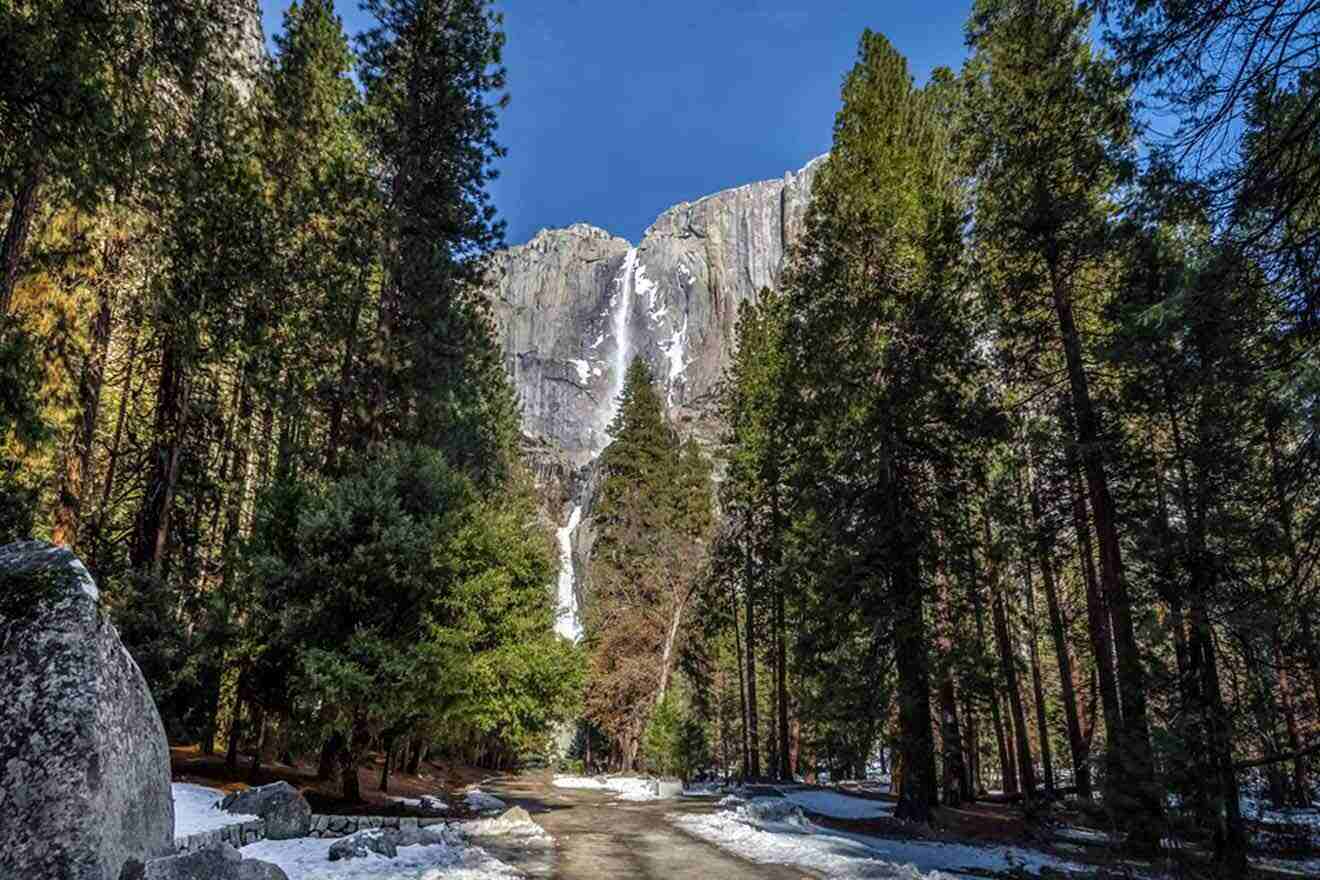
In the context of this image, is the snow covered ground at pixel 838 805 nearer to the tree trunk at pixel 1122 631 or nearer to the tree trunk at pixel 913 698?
the tree trunk at pixel 913 698

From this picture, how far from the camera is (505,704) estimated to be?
13.3 metres

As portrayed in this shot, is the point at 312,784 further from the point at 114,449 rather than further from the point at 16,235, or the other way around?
the point at 16,235

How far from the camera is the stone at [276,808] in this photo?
8.74 meters

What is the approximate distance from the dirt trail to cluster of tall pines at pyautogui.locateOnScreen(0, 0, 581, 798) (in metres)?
2.02

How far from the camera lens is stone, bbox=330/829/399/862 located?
7.55 metres

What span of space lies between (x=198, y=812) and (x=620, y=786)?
57.0 feet

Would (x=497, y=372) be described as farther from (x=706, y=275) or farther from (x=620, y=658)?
(x=706, y=275)

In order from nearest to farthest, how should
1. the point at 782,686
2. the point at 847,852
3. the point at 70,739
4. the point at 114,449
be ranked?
the point at 70,739 → the point at 847,852 → the point at 114,449 → the point at 782,686

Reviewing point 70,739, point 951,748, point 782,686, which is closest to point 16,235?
point 70,739

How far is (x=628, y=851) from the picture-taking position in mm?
9664

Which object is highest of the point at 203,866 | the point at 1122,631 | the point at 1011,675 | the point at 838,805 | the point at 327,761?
the point at 1122,631

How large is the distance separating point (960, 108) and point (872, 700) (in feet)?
38.5

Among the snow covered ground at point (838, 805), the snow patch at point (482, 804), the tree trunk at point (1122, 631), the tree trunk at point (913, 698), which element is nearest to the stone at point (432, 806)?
the snow patch at point (482, 804)

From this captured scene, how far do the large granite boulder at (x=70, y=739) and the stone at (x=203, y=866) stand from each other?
9.4 inches
